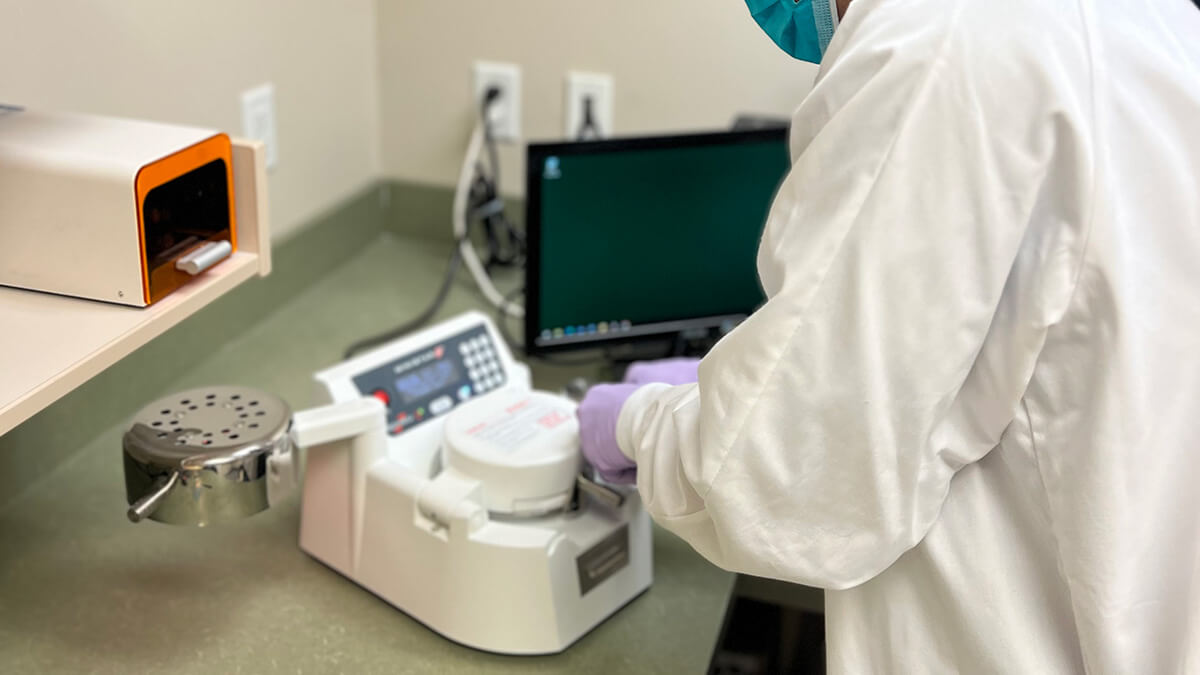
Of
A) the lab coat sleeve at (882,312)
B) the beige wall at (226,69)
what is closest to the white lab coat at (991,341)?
the lab coat sleeve at (882,312)

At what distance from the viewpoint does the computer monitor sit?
4.08 feet

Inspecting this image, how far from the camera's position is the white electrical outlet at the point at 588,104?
1.60 meters

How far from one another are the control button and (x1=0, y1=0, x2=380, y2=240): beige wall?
0.47 m

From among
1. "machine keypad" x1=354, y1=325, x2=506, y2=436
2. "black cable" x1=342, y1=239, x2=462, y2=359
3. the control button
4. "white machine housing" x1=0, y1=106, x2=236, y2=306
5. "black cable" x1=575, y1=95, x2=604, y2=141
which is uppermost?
"white machine housing" x1=0, y1=106, x2=236, y2=306

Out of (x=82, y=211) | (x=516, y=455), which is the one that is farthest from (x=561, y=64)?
(x=82, y=211)

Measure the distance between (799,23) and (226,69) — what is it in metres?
0.83

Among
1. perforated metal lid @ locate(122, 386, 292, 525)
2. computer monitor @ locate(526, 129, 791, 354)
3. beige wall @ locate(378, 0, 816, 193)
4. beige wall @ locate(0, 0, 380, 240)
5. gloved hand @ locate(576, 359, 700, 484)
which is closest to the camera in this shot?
perforated metal lid @ locate(122, 386, 292, 525)

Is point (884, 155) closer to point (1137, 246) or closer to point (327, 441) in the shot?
point (1137, 246)

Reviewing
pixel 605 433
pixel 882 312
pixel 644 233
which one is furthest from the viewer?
pixel 644 233

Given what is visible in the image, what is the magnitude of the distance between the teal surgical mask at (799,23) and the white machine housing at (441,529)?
1.32 feet

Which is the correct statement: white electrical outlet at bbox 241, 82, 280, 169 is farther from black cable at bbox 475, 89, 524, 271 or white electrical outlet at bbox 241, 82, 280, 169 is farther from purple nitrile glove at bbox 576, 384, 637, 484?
purple nitrile glove at bbox 576, 384, 637, 484

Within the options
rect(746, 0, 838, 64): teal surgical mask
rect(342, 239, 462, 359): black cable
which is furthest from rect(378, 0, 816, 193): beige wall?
rect(746, 0, 838, 64): teal surgical mask

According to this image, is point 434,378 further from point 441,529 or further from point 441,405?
point 441,529

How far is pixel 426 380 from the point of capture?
1117mm
